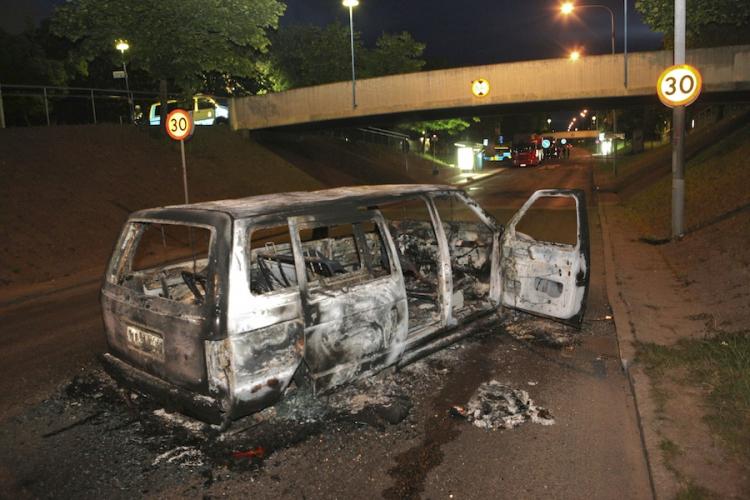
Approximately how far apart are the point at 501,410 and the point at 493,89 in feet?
73.7

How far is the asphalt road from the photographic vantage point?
141 inches

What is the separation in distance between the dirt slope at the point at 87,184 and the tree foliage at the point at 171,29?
8.75 feet

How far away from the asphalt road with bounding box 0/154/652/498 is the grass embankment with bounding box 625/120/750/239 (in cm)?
752

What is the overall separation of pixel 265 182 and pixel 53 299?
14511 millimetres

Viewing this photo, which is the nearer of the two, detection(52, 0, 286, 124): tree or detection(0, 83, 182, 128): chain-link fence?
detection(52, 0, 286, 124): tree

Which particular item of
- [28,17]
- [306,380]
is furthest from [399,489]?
[28,17]

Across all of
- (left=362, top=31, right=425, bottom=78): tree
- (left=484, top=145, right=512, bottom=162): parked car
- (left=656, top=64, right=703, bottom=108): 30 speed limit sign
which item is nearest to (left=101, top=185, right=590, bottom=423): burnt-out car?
(left=656, top=64, right=703, bottom=108): 30 speed limit sign

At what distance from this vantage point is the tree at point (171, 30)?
16844 millimetres

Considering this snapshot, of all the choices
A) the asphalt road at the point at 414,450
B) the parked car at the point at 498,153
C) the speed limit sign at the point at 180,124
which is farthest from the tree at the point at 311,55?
the asphalt road at the point at 414,450

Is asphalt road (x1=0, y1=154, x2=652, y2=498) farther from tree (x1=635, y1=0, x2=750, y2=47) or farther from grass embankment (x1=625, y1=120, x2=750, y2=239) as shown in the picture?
tree (x1=635, y1=0, x2=750, y2=47)

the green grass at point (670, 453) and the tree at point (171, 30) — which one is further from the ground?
the tree at point (171, 30)

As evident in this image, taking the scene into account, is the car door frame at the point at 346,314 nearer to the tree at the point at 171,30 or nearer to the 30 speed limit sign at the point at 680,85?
the 30 speed limit sign at the point at 680,85

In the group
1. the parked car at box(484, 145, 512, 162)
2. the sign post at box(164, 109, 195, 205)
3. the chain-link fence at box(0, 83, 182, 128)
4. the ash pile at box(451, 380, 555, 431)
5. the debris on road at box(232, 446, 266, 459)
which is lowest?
the ash pile at box(451, 380, 555, 431)

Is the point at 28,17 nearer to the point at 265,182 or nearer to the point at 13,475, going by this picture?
the point at 265,182
